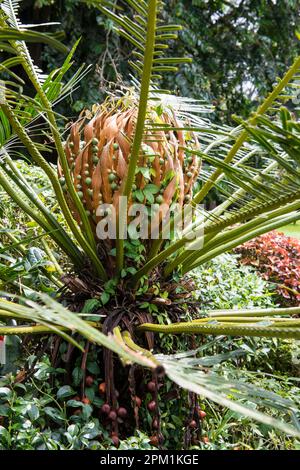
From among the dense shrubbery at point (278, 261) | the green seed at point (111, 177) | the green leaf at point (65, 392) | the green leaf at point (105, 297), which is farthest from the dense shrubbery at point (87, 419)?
the dense shrubbery at point (278, 261)

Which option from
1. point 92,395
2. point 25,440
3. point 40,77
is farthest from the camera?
point 40,77

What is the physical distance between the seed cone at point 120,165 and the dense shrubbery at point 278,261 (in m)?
2.11

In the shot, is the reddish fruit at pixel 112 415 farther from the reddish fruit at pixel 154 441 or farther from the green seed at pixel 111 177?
the green seed at pixel 111 177

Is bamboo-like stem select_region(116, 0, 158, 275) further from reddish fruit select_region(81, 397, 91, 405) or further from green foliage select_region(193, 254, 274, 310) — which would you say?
green foliage select_region(193, 254, 274, 310)

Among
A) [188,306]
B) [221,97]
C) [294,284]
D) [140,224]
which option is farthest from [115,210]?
[221,97]

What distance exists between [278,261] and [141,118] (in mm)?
2731

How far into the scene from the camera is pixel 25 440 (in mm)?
1348

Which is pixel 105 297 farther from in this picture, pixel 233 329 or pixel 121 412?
pixel 233 329

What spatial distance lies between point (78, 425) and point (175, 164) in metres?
0.74

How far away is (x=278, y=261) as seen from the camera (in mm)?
3879

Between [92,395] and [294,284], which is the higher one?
[294,284]

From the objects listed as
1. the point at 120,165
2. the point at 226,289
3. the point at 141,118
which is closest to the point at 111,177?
the point at 120,165

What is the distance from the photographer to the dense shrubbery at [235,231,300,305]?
369 cm

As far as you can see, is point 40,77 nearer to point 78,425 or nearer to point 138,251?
point 138,251
